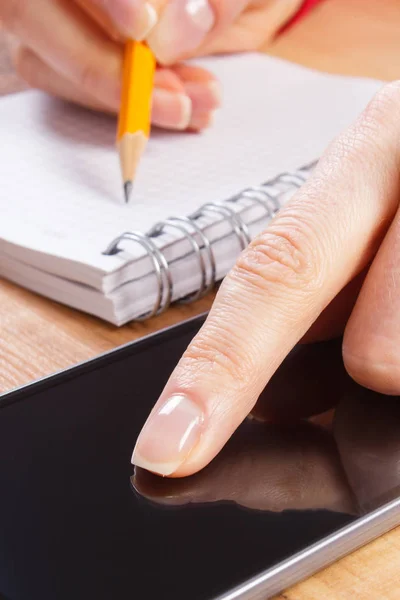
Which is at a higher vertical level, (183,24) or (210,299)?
(183,24)

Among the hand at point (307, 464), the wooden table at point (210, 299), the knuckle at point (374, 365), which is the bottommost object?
the wooden table at point (210, 299)

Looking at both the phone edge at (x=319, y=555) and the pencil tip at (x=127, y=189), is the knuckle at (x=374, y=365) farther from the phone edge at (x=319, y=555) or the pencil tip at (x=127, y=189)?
the pencil tip at (x=127, y=189)

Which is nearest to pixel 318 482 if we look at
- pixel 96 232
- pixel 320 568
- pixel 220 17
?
pixel 320 568

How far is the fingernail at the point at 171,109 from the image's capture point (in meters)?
0.88

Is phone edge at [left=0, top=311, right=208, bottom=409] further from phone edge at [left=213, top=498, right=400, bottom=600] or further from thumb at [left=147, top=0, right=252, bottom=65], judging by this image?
thumb at [left=147, top=0, right=252, bottom=65]

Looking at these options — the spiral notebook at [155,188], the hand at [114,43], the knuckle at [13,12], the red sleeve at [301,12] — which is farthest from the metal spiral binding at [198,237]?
the red sleeve at [301,12]

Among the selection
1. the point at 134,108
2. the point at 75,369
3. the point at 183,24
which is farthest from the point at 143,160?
the point at 75,369

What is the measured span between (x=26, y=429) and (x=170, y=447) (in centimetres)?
10

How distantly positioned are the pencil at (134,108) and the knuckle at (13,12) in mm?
141

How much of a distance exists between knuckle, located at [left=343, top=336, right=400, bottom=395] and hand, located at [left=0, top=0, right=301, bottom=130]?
46 centimetres

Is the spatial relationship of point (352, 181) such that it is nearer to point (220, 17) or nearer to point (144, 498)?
point (144, 498)

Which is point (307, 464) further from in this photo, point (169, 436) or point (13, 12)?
point (13, 12)

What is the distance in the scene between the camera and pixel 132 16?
0.83 meters

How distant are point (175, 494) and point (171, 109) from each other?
21.8 inches
